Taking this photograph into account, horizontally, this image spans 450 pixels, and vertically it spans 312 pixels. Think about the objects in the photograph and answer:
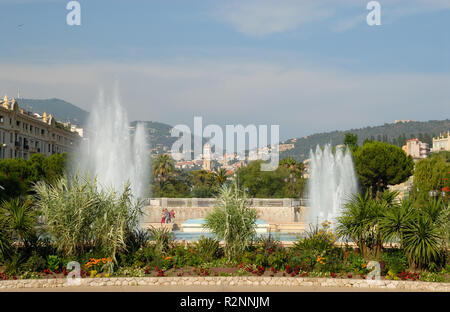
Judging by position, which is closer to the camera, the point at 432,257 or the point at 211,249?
the point at 432,257

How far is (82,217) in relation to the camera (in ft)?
47.5

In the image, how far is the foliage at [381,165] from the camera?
189ft

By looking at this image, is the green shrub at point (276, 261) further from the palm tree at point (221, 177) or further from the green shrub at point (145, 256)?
the palm tree at point (221, 177)

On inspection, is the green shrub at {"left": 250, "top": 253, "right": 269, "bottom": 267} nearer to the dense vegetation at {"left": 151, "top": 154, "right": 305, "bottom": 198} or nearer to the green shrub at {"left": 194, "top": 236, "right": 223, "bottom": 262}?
the green shrub at {"left": 194, "top": 236, "right": 223, "bottom": 262}

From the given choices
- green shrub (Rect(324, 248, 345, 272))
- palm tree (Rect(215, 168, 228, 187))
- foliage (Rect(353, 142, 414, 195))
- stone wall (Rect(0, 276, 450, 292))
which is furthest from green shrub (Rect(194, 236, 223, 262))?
palm tree (Rect(215, 168, 228, 187))

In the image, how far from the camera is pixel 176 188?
6819 centimetres

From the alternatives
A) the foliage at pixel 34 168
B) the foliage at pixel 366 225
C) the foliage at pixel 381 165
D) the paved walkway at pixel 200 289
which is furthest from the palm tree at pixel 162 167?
the paved walkway at pixel 200 289

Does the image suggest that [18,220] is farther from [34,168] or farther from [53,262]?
[34,168]

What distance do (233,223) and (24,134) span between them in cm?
5856
